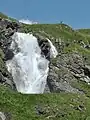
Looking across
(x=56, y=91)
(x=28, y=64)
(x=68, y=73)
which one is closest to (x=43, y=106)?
(x=56, y=91)

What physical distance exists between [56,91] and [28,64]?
13.8 metres

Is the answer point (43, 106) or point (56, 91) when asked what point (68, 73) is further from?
point (43, 106)

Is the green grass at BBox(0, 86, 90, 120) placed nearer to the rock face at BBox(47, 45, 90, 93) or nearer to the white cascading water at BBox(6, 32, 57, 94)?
the rock face at BBox(47, 45, 90, 93)

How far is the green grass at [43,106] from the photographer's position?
40.9 meters

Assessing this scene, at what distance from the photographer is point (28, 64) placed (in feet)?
250

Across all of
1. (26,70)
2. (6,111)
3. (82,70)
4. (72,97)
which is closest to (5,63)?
(26,70)

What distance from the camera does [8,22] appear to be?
3418 inches

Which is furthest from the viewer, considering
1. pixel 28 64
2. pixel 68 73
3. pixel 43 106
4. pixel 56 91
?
pixel 28 64

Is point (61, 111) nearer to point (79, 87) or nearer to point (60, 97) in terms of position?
point (60, 97)

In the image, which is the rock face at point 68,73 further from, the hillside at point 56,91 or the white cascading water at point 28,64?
the white cascading water at point 28,64

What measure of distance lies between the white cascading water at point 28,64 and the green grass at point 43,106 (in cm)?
1967

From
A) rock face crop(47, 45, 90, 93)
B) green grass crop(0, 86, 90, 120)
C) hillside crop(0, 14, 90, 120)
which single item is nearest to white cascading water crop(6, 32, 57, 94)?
hillside crop(0, 14, 90, 120)

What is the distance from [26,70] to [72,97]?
84.4 ft

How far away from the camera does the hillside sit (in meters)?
42.2
